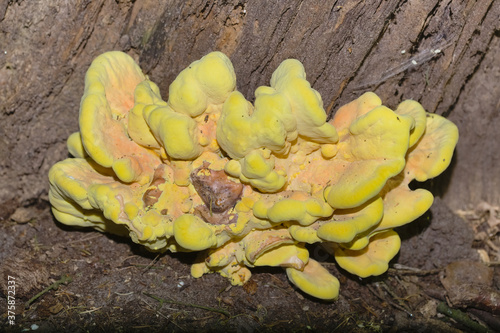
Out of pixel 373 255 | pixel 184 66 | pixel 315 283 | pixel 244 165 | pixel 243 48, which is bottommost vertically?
pixel 315 283

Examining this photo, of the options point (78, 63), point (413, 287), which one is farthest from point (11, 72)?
point (413, 287)

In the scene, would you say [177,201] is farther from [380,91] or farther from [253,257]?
[380,91]

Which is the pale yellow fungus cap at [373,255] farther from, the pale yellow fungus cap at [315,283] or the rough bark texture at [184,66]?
the rough bark texture at [184,66]

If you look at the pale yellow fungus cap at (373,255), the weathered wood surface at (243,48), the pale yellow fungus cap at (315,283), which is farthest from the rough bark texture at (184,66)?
the pale yellow fungus cap at (373,255)

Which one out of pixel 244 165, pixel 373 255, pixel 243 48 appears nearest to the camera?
pixel 244 165

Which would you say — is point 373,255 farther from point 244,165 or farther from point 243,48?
point 243,48

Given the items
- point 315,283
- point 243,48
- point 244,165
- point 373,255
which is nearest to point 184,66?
point 243,48
